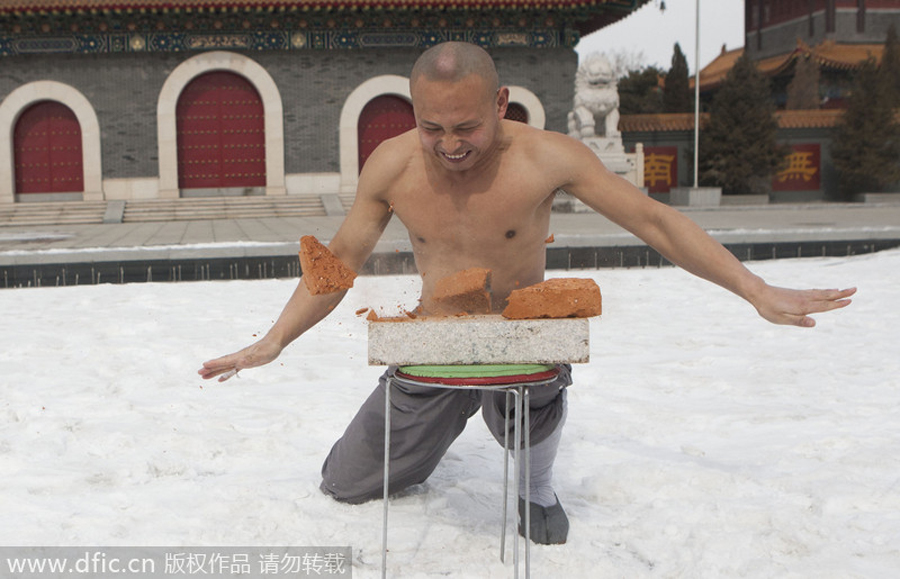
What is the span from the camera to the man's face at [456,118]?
6.70ft

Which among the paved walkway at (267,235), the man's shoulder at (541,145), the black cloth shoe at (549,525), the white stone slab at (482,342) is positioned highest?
the man's shoulder at (541,145)

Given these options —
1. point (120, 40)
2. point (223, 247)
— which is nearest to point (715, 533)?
point (223, 247)

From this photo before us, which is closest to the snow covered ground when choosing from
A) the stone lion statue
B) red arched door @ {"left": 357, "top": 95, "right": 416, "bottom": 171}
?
the stone lion statue

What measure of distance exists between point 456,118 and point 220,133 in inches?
726

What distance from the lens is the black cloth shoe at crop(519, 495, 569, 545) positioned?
245 cm

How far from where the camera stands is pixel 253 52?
1920 centimetres

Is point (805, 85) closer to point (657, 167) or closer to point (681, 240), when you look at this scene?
point (657, 167)

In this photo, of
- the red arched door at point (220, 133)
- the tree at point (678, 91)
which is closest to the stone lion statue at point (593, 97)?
the red arched door at point (220, 133)

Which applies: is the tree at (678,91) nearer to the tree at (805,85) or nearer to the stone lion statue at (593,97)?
the tree at (805,85)

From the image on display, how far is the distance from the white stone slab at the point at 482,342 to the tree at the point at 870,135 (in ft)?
79.3

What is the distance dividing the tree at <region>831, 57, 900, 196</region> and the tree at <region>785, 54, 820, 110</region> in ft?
10.3

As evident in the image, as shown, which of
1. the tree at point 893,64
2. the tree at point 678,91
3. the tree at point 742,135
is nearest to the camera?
the tree at point 742,135

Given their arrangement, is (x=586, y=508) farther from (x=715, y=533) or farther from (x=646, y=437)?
(x=646, y=437)

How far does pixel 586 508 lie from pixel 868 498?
87 centimetres
